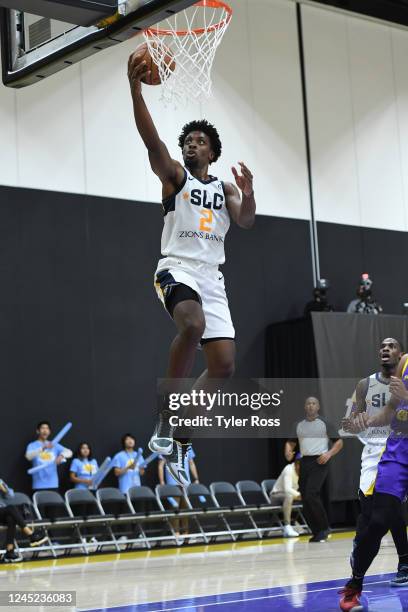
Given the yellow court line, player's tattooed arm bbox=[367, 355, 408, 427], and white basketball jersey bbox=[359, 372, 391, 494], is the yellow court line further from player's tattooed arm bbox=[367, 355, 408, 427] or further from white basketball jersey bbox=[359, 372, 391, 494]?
player's tattooed arm bbox=[367, 355, 408, 427]

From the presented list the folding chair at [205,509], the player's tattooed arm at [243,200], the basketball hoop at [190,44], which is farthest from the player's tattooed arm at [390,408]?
the folding chair at [205,509]

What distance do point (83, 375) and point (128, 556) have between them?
459cm

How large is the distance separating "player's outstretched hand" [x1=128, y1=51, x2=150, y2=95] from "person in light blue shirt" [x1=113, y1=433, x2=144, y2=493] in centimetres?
1242

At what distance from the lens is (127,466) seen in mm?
17422

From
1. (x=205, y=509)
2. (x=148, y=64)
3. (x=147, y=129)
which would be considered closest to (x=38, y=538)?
(x=205, y=509)

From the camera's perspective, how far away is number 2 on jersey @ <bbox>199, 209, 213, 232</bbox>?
6129 millimetres

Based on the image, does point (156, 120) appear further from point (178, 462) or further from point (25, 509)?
point (178, 462)

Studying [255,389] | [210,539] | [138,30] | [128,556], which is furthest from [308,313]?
[138,30]

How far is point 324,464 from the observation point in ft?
49.6

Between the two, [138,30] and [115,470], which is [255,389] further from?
[138,30]

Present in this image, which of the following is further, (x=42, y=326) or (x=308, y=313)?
(x=308, y=313)

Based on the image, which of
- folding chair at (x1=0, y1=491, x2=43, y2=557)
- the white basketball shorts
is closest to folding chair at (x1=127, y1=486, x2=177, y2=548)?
folding chair at (x1=0, y1=491, x2=43, y2=557)

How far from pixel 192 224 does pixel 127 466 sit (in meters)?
11.9

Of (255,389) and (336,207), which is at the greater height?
(336,207)
